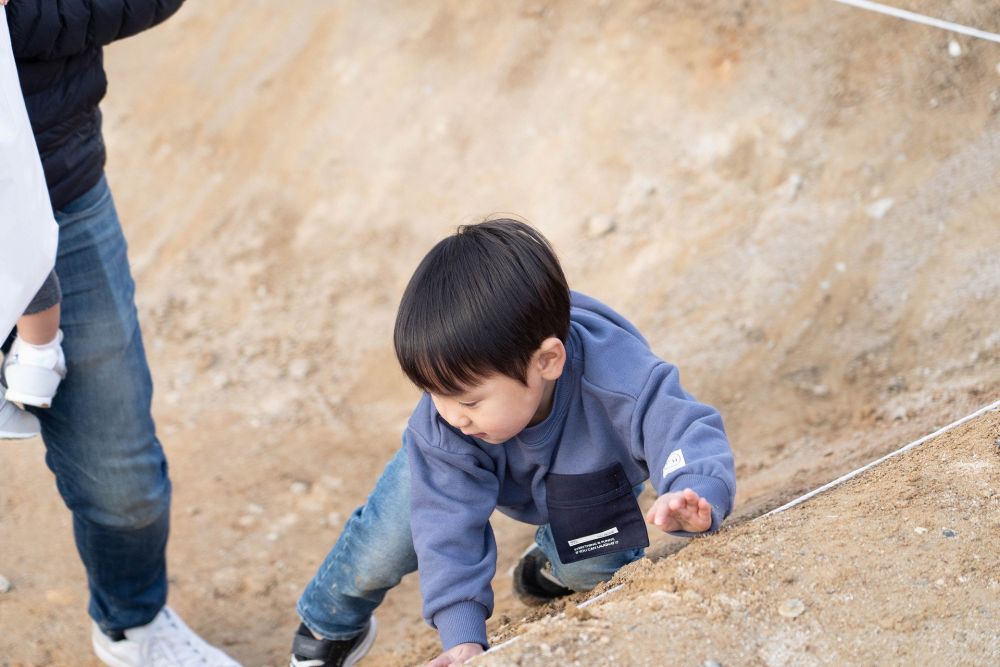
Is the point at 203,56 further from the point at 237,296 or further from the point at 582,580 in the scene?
the point at 582,580

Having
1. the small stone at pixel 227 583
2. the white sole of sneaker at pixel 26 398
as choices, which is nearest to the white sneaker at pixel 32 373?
the white sole of sneaker at pixel 26 398

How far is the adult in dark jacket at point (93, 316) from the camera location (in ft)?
7.16

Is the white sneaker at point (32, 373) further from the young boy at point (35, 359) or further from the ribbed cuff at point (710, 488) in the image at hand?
the ribbed cuff at point (710, 488)

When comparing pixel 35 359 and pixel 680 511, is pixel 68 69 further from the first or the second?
Result: pixel 680 511

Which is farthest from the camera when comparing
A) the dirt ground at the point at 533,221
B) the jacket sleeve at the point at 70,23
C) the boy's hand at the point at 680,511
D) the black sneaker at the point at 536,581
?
the dirt ground at the point at 533,221

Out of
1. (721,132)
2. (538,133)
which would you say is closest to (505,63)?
(538,133)

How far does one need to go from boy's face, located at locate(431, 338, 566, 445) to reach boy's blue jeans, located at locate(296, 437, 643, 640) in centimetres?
34

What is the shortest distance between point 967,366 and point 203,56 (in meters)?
4.35

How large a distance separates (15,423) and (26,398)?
4.8 inches

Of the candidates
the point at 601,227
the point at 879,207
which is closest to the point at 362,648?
the point at 601,227

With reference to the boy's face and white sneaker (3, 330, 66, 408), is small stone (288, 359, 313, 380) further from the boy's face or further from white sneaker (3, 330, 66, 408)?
the boy's face

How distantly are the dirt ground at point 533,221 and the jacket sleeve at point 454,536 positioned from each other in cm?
36

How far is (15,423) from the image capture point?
89.5 inches

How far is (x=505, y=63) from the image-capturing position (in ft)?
16.4
